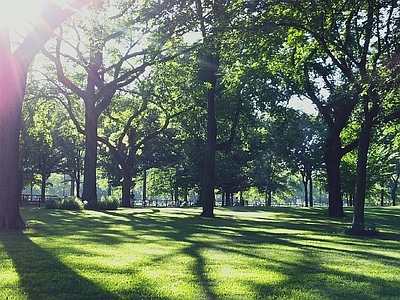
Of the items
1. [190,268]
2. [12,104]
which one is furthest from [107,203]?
[190,268]

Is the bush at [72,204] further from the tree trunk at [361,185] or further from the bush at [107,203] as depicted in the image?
the tree trunk at [361,185]

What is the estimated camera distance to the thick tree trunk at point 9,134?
13.5 metres

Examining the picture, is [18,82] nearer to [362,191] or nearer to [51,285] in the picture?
[51,285]

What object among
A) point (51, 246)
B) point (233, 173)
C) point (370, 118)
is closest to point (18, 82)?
point (51, 246)

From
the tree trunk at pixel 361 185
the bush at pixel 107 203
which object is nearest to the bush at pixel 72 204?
the bush at pixel 107 203

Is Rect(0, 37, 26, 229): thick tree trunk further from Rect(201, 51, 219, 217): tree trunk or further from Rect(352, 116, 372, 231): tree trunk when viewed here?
Rect(201, 51, 219, 217): tree trunk

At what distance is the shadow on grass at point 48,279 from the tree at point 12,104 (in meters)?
4.51

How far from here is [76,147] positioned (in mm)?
56406

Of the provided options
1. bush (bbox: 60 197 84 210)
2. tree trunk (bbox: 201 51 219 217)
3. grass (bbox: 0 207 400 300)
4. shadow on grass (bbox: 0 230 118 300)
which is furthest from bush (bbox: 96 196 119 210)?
shadow on grass (bbox: 0 230 118 300)

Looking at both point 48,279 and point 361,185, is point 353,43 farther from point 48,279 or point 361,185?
point 48,279

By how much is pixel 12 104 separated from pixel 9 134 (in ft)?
2.88

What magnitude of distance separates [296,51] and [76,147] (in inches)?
1590

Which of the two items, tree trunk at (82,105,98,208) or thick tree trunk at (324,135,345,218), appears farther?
tree trunk at (82,105,98,208)

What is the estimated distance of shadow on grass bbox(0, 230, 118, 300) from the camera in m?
5.86
